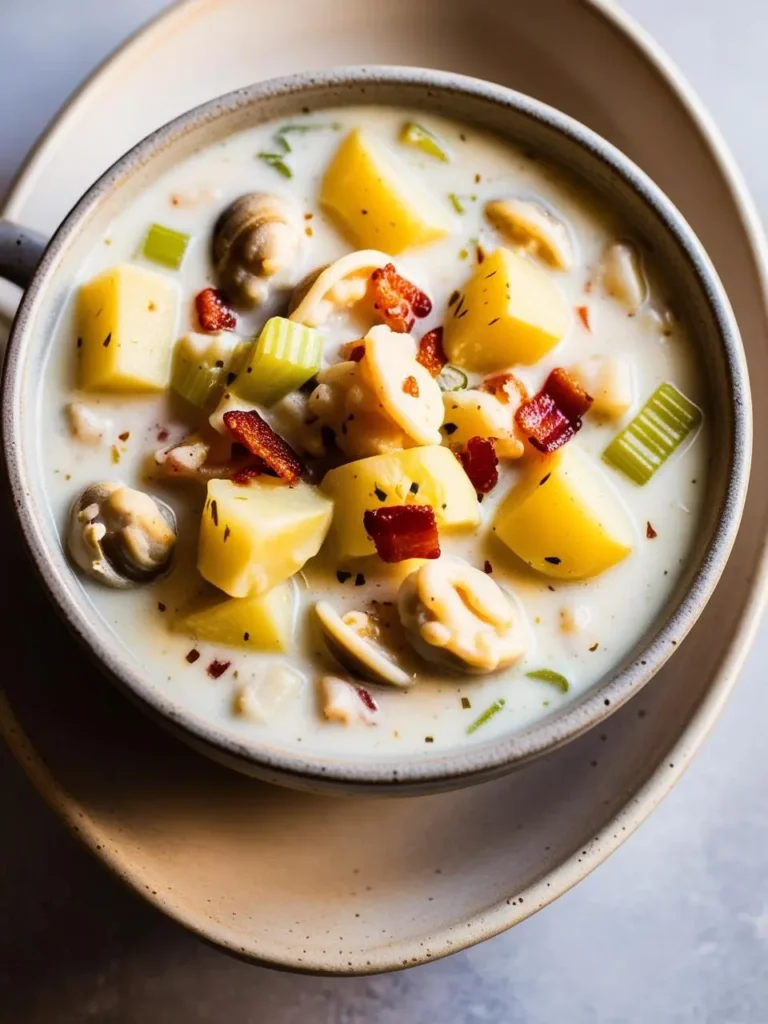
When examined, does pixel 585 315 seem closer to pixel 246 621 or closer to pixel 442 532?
pixel 442 532

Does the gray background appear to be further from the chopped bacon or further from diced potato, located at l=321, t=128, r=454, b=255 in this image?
diced potato, located at l=321, t=128, r=454, b=255

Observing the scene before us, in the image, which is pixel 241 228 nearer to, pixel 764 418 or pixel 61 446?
pixel 61 446

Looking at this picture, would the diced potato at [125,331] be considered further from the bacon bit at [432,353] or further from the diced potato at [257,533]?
the bacon bit at [432,353]

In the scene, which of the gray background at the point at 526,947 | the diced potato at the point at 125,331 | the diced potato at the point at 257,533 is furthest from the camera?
the gray background at the point at 526,947

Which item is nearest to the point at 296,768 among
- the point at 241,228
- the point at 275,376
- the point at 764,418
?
the point at 275,376

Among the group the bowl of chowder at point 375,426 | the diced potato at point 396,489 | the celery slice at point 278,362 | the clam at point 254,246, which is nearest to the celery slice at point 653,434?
the bowl of chowder at point 375,426

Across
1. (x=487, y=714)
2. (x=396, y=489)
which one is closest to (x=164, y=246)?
(x=396, y=489)
